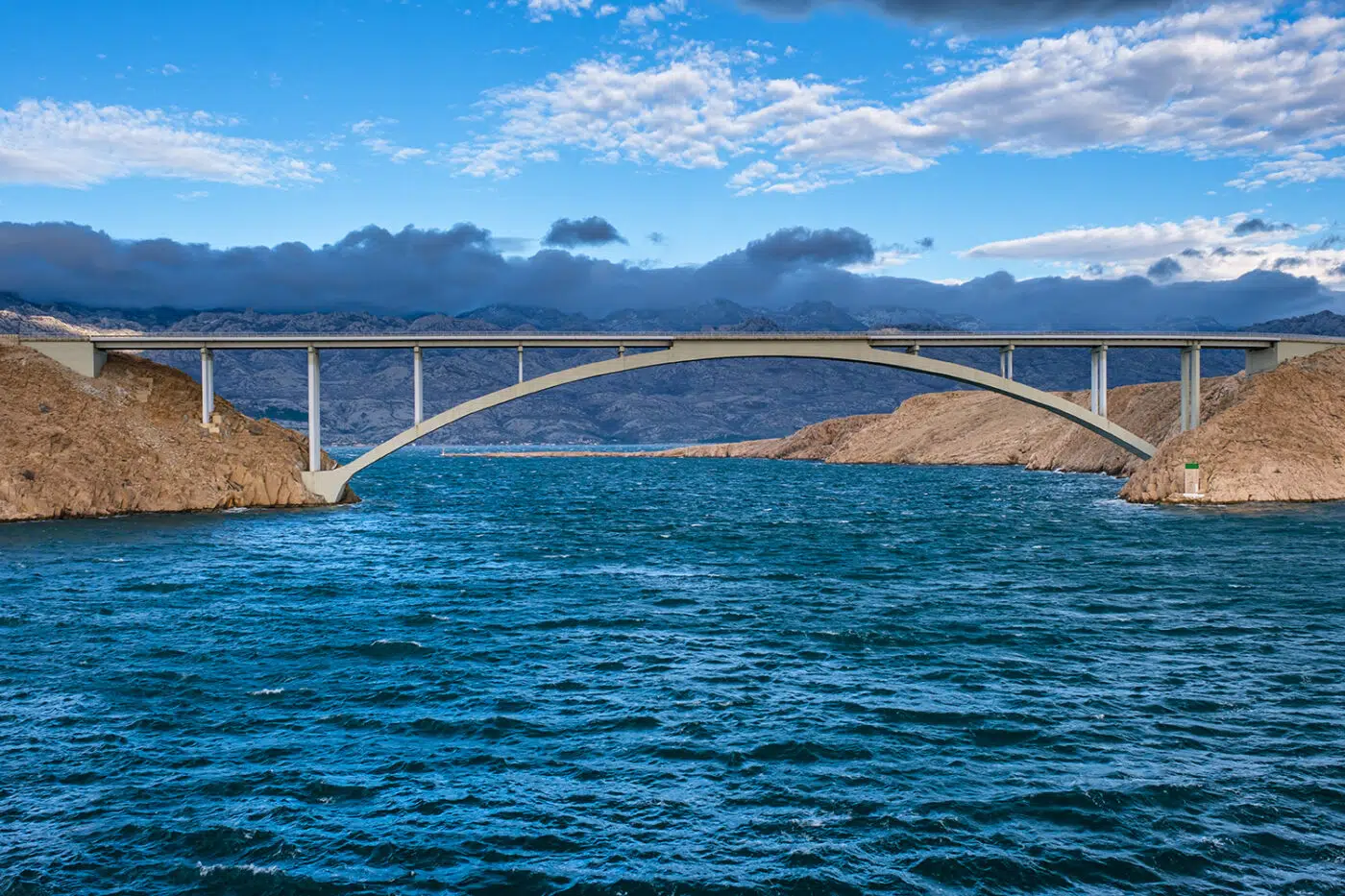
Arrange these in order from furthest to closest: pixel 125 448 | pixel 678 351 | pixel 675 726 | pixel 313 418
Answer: pixel 313 418 < pixel 678 351 < pixel 125 448 < pixel 675 726

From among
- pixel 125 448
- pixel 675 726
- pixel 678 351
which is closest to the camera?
pixel 675 726

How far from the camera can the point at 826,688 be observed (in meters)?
20.3

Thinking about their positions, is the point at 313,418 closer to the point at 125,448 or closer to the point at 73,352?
the point at 125,448

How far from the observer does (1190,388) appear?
71.5 m

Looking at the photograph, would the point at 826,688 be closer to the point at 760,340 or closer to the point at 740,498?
the point at 760,340

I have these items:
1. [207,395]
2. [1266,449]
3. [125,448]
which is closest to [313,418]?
[207,395]

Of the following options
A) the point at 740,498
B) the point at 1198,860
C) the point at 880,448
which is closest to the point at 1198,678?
the point at 1198,860

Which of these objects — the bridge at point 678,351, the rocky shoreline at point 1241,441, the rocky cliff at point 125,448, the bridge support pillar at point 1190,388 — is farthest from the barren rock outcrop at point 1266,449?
the rocky cliff at point 125,448

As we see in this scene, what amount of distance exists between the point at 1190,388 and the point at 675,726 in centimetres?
6670

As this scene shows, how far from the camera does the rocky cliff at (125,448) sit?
2183 inches

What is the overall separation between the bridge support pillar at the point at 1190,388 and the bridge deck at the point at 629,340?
98cm

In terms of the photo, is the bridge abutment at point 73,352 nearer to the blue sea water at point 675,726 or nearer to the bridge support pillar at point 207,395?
the bridge support pillar at point 207,395

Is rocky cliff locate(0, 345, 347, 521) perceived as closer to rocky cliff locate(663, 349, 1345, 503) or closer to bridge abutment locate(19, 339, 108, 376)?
bridge abutment locate(19, 339, 108, 376)

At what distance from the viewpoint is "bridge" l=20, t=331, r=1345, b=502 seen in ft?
212
